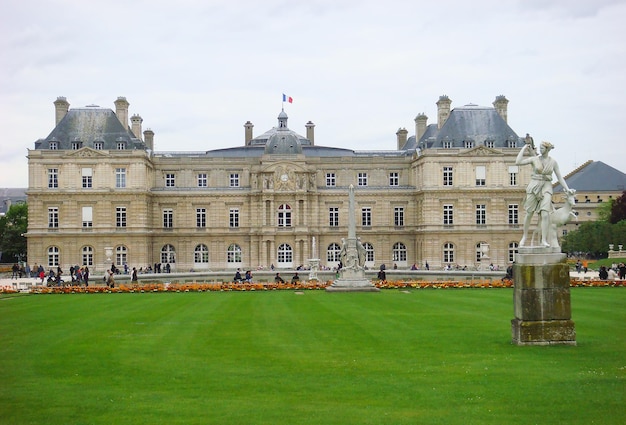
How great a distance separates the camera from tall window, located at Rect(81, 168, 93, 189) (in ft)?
271

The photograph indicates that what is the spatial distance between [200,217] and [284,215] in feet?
29.4

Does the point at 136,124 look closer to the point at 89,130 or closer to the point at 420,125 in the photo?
the point at 89,130

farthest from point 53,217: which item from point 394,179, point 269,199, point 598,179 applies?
point 598,179

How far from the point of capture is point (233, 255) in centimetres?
8712

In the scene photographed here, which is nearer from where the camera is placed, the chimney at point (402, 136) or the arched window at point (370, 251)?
the arched window at point (370, 251)

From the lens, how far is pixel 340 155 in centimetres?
9338

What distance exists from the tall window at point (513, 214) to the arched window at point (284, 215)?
74.1 feet

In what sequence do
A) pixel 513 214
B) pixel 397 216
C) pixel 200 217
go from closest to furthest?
1. pixel 513 214
2. pixel 200 217
3. pixel 397 216

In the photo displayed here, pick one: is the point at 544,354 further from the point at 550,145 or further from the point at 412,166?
the point at 412,166

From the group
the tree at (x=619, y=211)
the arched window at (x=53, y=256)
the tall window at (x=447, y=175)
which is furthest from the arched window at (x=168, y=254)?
the tree at (x=619, y=211)

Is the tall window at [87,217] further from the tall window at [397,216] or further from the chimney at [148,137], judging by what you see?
the tall window at [397,216]

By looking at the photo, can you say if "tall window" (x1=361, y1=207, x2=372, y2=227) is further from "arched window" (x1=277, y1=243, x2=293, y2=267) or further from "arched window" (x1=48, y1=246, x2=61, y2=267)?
"arched window" (x1=48, y1=246, x2=61, y2=267)

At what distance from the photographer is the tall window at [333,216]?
87.8m

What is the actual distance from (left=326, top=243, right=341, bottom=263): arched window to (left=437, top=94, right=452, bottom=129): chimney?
54.6ft
